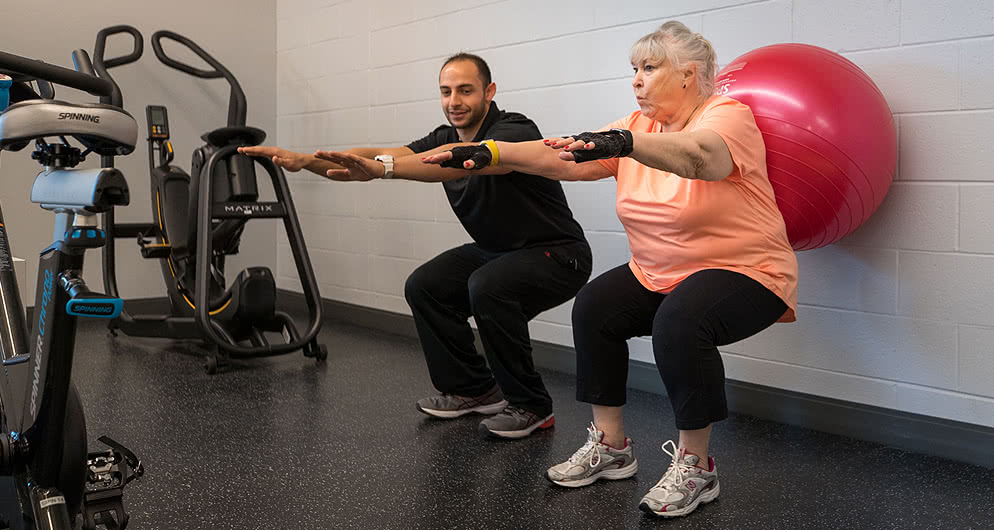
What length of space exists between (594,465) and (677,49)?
1085 millimetres

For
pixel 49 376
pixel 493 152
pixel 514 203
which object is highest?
pixel 493 152

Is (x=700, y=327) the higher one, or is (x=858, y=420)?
(x=700, y=327)

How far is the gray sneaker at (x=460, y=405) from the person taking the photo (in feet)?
9.86

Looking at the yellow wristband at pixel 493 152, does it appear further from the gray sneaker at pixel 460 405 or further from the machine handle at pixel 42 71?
the gray sneaker at pixel 460 405

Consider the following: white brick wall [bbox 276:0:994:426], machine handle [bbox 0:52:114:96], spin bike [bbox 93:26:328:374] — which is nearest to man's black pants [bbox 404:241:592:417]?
white brick wall [bbox 276:0:994:426]

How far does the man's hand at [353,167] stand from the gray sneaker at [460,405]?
967 mm

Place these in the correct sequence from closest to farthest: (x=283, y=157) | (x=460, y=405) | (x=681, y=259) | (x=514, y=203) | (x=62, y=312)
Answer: (x=62, y=312), (x=681, y=259), (x=283, y=157), (x=514, y=203), (x=460, y=405)

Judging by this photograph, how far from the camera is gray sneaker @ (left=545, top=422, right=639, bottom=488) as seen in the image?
2301 millimetres

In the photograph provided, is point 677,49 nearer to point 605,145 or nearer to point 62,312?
point 605,145

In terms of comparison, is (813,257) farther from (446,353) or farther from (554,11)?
(554,11)

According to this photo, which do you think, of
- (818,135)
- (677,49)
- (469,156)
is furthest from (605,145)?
(818,135)

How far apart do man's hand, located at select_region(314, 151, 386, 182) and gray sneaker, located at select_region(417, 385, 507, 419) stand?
0.97 meters

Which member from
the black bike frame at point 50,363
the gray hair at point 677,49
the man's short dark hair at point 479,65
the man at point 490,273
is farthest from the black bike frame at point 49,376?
the man's short dark hair at point 479,65

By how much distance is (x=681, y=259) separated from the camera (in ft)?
7.29
